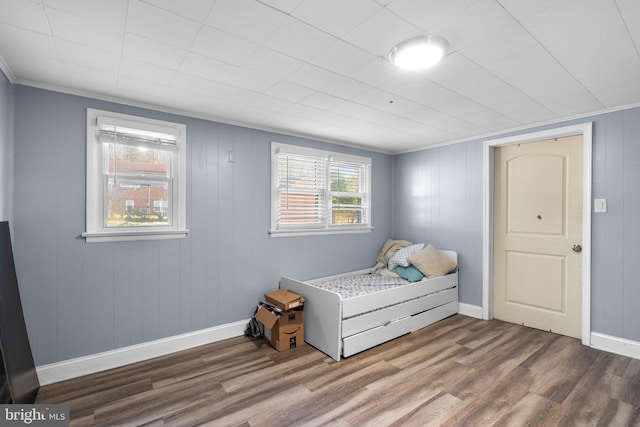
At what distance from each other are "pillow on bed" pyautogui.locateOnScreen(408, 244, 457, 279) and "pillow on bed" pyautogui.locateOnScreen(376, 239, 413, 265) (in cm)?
45

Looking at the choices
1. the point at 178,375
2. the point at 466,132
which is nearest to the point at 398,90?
the point at 466,132

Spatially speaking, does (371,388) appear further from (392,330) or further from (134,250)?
(134,250)

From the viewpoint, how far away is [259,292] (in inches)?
134

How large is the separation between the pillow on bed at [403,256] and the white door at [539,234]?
36.9 inches

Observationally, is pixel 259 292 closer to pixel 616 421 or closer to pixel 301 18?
pixel 301 18

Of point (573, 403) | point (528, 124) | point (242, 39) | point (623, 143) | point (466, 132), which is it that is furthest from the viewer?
point (466, 132)

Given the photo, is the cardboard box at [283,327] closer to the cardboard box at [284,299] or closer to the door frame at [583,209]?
the cardboard box at [284,299]

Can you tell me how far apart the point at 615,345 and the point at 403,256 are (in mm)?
2118

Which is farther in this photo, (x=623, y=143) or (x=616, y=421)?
(x=623, y=143)

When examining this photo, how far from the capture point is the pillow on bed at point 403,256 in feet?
13.1

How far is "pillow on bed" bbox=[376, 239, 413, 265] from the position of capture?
4383mm

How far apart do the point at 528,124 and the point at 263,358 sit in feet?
11.8

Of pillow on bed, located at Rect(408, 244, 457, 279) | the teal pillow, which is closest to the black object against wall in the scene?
the teal pillow

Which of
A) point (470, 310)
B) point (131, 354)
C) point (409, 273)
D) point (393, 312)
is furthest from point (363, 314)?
point (131, 354)
